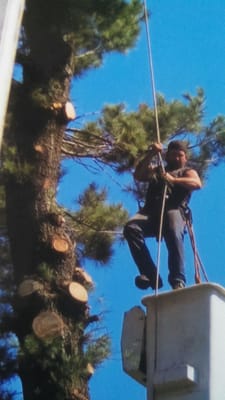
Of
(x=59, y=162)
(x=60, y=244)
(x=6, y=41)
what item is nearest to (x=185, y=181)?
(x=60, y=244)

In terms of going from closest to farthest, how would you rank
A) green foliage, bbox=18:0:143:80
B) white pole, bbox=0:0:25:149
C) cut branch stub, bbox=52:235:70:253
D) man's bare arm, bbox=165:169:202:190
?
white pole, bbox=0:0:25:149 < man's bare arm, bbox=165:169:202:190 < cut branch stub, bbox=52:235:70:253 < green foliage, bbox=18:0:143:80

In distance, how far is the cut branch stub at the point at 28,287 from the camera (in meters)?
3.88

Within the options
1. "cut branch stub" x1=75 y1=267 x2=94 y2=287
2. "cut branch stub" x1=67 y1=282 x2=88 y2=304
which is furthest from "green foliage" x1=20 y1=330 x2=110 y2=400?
"cut branch stub" x1=75 y1=267 x2=94 y2=287

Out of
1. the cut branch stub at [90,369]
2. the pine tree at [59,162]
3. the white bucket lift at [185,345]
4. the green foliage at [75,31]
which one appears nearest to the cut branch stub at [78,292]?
the pine tree at [59,162]

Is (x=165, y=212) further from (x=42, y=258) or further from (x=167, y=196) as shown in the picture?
(x=42, y=258)

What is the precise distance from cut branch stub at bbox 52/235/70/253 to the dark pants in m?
0.41

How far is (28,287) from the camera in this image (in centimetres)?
390

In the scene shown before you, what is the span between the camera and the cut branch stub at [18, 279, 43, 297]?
3883mm

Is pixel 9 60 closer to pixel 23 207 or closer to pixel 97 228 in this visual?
pixel 23 207

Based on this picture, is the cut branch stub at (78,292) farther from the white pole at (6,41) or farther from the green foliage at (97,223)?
the white pole at (6,41)

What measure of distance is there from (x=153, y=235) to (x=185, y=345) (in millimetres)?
967

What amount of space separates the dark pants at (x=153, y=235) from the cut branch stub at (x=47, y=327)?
0.44m

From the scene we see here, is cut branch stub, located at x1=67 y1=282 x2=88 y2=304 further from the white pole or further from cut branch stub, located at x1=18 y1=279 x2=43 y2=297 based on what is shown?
the white pole

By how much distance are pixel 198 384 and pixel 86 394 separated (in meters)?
0.97
